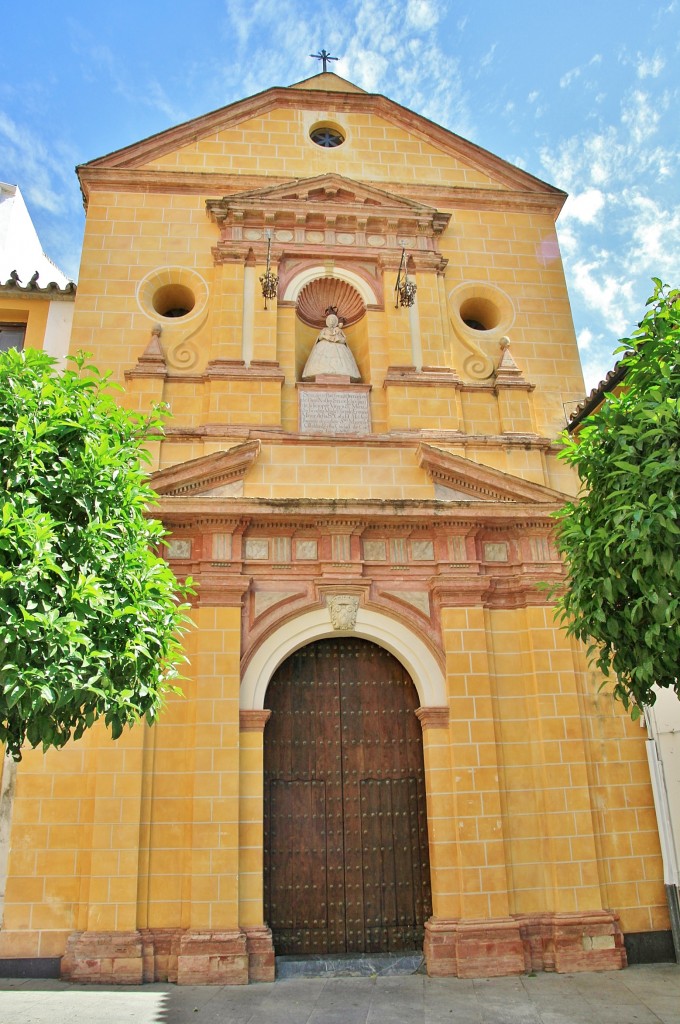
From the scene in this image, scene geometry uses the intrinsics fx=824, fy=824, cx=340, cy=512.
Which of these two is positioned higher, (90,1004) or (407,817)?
(407,817)

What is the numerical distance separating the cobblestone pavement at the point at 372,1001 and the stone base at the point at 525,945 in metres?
0.17

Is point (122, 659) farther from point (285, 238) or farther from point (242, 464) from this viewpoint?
point (285, 238)

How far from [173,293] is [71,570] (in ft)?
21.8

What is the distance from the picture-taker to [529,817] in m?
9.20

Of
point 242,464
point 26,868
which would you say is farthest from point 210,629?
point 26,868

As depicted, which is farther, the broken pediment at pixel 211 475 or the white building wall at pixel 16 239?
the white building wall at pixel 16 239

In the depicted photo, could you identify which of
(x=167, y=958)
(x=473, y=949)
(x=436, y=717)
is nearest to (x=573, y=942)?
(x=473, y=949)

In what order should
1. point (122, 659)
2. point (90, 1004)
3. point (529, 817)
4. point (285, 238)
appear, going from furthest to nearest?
point (285, 238) < point (529, 817) < point (90, 1004) < point (122, 659)

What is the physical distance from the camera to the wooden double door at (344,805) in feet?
29.5

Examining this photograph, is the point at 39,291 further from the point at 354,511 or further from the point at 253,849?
the point at 253,849

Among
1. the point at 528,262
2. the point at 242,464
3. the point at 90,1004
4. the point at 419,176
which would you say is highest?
the point at 419,176

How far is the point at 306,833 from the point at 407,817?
1164mm

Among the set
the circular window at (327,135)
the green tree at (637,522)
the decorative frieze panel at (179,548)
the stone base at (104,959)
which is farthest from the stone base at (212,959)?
the circular window at (327,135)

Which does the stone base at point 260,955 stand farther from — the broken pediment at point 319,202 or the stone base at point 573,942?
the broken pediment at point 319,202
